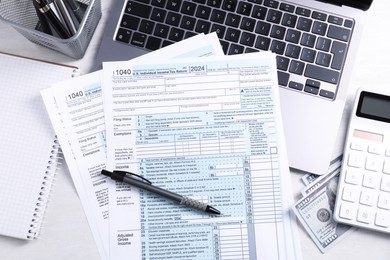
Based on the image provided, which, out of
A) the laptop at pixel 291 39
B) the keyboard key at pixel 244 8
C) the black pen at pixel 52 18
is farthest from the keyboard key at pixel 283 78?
the black pen at pixel 52 18

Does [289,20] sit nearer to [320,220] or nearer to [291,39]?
[291,39]

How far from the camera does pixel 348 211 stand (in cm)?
66

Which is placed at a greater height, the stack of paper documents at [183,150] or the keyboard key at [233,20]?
the keyboard key at [233,20]

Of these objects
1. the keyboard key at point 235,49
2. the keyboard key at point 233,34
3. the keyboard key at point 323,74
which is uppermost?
the keyboard key at point 233,34

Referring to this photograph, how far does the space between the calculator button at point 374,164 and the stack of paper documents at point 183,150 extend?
113 mm

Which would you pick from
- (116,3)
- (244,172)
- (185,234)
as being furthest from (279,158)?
(116,3)

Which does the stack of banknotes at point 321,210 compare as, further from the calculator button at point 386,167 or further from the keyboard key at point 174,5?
the keyboard key at point 174,5

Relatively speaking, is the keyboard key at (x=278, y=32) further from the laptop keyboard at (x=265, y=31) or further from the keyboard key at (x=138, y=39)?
the keyboard key at (x=138, y=39)

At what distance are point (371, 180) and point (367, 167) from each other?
19mm

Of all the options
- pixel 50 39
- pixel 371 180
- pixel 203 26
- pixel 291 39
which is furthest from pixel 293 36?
pixel 50 39

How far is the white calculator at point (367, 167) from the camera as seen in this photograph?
2.16ft

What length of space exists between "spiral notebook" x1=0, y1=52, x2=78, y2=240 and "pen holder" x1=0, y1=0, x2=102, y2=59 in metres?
0.03

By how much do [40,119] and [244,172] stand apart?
0.31 meters

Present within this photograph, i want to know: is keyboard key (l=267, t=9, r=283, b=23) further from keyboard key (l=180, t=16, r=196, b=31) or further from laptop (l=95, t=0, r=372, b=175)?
keyboard key (l=180, t=16, r=196, b=31)
